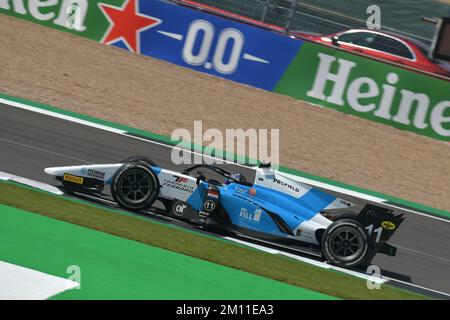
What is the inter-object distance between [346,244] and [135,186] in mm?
2675

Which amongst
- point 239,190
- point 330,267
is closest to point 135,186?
point 239,190

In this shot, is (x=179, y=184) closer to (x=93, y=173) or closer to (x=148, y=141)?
(x=93, y=173)

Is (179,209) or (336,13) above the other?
(336,13)

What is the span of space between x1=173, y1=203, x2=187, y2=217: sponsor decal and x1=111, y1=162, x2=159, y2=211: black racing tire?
0.28 meters

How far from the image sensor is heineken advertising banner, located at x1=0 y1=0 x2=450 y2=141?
16.9 metres

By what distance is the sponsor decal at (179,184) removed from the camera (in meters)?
10.5

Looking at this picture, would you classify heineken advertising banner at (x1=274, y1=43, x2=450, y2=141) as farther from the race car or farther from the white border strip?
the race car

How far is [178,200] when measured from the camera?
34.6 feet

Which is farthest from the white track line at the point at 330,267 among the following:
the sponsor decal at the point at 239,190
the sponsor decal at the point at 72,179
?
the sponsor decal at the point at 72,179

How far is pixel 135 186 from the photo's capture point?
34.7ft

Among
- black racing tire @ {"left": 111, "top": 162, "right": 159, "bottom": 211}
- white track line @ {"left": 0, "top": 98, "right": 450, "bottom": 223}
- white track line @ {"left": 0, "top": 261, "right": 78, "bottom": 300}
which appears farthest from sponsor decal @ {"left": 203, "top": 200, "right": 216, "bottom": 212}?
white track line @ {"left": 0, "top": 98, "right": 450, "bottom": 223}

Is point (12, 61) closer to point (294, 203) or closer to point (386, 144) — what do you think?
point (386, 144)

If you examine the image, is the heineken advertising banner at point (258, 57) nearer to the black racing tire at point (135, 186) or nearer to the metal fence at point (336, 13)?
the metal fence at point (336, 13)
